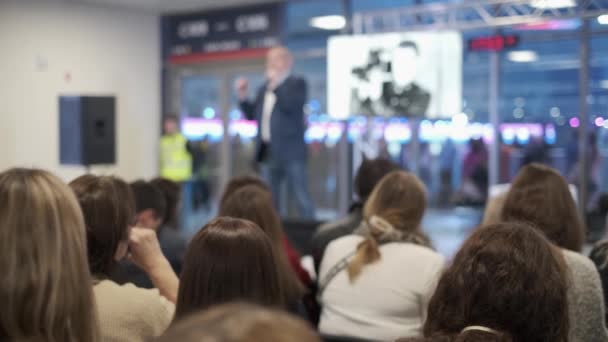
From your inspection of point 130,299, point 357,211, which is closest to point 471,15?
point 357,211

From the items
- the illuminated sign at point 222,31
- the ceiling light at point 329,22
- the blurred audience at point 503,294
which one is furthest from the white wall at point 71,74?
the blurred audience at point 503,294

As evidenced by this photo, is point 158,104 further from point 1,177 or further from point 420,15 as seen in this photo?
point 1,177

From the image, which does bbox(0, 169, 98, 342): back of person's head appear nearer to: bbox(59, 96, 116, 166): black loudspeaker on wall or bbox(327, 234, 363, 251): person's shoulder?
bbox(327, 234, 363, 251): person's shoulder

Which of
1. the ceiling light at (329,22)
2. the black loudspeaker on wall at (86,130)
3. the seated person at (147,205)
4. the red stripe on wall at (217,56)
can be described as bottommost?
the seated person at (147,205)

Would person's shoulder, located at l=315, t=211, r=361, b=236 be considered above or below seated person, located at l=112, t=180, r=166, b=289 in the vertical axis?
below

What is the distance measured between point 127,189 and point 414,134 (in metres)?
6.22

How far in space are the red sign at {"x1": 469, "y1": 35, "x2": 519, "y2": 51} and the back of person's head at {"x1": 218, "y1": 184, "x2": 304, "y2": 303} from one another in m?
4.50

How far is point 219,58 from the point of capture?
948 centimetres

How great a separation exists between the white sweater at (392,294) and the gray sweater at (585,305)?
2.17ft

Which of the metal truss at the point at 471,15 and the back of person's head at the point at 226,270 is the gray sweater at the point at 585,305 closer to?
the back of person's head at the point at 226,270

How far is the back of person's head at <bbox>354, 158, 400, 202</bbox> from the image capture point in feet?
12.5

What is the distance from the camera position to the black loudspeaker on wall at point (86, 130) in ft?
26.4

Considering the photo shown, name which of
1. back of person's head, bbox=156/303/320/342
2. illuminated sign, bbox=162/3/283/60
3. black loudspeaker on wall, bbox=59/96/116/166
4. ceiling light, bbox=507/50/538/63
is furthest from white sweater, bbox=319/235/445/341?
illuminated sign, bbox=162/3/283/60

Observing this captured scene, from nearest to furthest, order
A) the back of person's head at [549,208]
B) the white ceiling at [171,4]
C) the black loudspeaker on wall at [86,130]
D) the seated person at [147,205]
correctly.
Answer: the back of person's head at [549,208] → the seated person at [147,205] → the black loudspeaker on wall at [86,130] → the white ceiling at [171,4]
